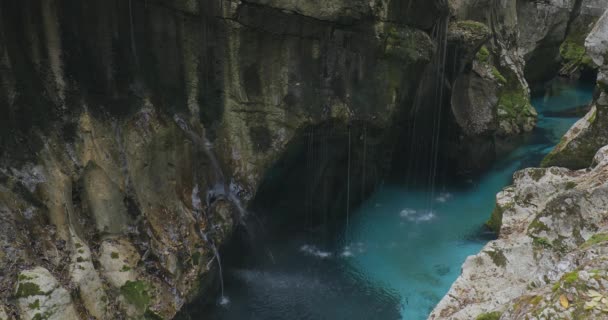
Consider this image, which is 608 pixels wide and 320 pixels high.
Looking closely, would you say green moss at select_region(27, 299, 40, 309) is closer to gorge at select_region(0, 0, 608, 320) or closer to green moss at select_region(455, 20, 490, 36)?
gorge at select_region(0, 0, 608, 320)

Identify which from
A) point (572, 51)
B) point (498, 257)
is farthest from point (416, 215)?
point (572, 51)

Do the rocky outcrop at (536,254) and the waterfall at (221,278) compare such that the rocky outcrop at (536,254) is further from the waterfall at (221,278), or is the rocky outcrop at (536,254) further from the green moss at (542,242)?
the waterfall at (221,278)

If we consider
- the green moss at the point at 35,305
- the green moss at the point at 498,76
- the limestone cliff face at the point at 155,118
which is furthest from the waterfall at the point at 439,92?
the green moss at the point at 35,305

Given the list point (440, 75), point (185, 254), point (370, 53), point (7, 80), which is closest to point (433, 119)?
point (440, 75)

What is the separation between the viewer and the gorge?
8.93 m

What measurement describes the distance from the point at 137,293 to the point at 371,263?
6.71 metres

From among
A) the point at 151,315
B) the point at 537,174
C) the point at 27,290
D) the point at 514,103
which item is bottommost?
the point at 151,315

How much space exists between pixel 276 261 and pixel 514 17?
1772 centimetres

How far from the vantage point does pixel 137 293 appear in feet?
35.0

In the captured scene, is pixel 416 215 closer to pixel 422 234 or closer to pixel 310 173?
pixel 422 234

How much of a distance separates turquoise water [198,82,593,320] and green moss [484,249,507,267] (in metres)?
4.64

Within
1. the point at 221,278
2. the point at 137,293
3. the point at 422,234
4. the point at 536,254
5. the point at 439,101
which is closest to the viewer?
the point at 536,254

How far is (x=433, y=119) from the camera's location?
20125 millimetres

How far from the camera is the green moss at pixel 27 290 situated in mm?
8812
